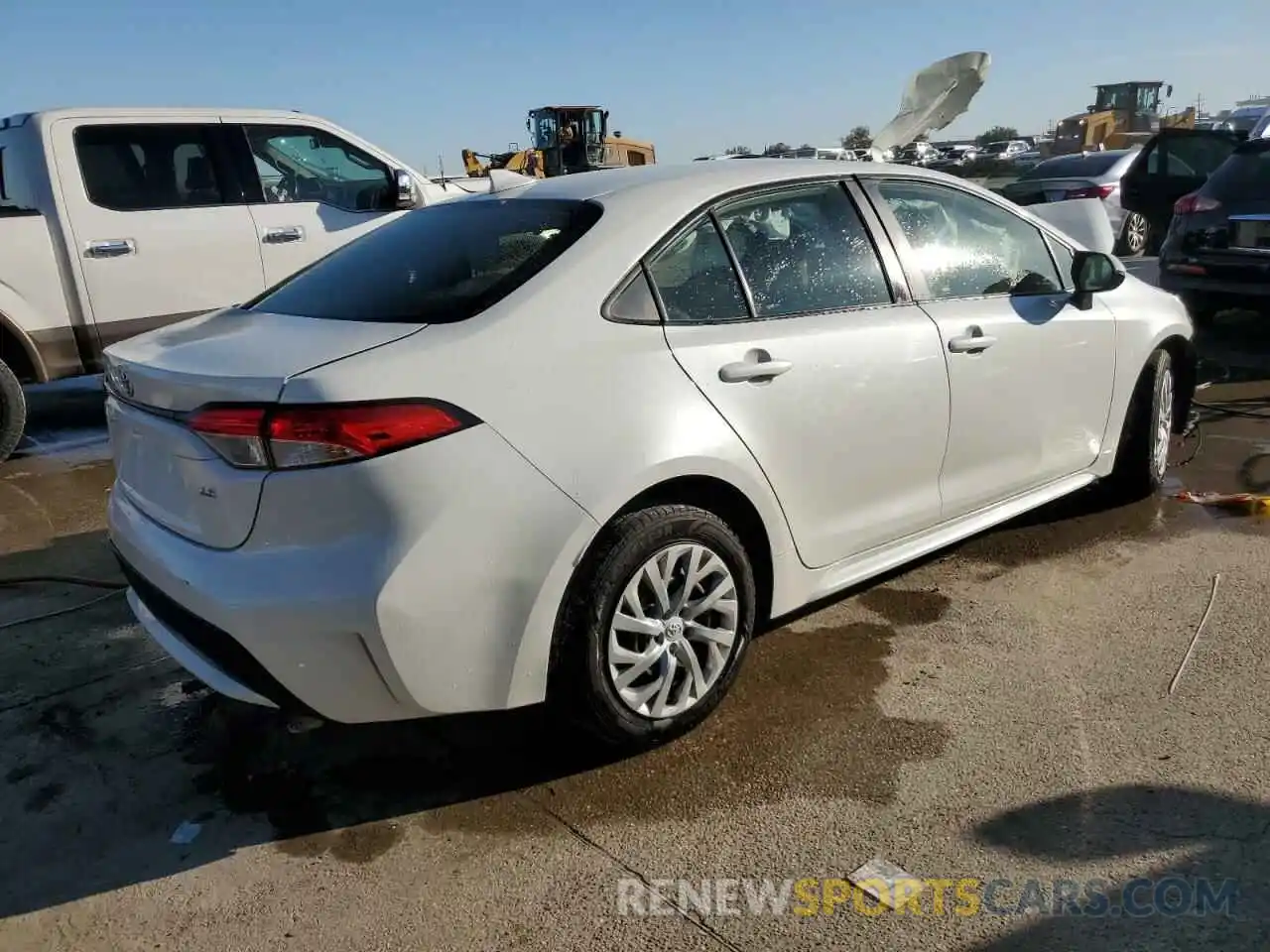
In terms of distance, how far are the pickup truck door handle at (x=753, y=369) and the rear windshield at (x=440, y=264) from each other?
56cm

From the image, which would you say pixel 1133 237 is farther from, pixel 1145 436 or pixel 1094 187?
pixel 1145 436

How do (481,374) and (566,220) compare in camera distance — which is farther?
(566,220)

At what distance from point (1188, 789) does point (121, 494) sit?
2965 mm

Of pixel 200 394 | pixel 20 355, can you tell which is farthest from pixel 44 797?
pixel 20 355

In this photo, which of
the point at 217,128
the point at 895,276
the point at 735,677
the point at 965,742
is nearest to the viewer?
the point at 965,742

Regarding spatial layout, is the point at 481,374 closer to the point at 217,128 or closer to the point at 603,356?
the point at 603,356

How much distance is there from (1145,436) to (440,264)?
3.24m

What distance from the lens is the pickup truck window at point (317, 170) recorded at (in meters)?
7.05

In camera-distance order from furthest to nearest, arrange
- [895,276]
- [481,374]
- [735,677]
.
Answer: [895,276], [735,677], [481,374]

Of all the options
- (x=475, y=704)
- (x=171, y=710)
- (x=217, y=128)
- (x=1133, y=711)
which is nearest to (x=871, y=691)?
(x=1133, y=711)

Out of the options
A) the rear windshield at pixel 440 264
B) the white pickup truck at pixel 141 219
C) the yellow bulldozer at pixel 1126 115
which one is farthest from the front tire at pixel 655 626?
the yellow bulldozer at pixel 1126 115

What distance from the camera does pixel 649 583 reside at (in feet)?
9.35

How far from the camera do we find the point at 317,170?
24.1ft

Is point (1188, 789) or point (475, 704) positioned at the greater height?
point (475, 704)
